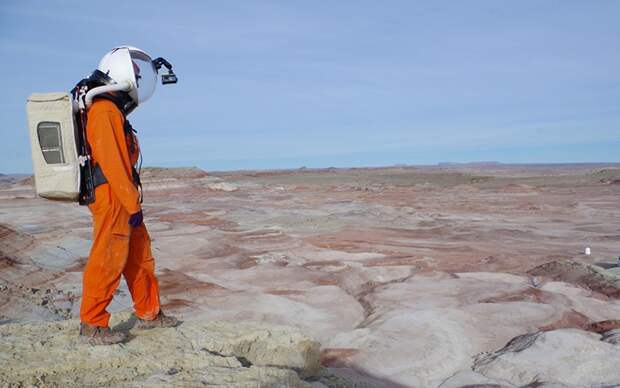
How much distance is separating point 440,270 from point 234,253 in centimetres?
337

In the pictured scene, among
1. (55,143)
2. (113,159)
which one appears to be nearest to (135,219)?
(113,159)

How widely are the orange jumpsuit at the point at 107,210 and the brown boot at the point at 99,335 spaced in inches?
1.4

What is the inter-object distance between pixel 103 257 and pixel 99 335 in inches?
18.5

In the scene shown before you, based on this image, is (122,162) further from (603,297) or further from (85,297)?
(603,297)

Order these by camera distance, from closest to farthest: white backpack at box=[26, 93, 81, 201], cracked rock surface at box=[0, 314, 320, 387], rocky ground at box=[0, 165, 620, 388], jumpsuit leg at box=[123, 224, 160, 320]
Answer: cracked rock surface at box=[0, 314, 320, 387] < rocky ground at box=[0, 165, 620, 388] < white backpack at box=[26, 93, 81, 201] < jumpsuit leg at box=[123, 224, 160, 320]

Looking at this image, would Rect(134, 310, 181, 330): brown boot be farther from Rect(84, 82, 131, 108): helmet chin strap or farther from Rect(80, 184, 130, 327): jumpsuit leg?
Rect(84, 82, 131, 108): helmet chin strap

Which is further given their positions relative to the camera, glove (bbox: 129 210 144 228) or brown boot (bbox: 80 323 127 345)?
glove (bbox: 129 210 144 228)

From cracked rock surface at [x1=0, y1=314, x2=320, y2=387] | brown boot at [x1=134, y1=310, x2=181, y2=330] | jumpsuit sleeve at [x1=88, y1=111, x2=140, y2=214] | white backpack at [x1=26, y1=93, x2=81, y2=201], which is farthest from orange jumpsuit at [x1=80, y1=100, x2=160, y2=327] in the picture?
brown boot at [x1=134, y1=310, x2=181, y2=330]

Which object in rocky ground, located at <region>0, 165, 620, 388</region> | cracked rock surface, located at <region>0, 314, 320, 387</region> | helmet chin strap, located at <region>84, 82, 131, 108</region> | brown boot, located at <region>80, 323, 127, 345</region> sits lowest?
rocky ground, located at <region>0, 165, 620, 388</region>

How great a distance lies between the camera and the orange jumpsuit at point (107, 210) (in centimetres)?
331

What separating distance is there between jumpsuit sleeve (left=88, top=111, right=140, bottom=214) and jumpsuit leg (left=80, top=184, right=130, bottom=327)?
92 mm

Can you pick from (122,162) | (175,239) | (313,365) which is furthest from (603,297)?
(175,239)

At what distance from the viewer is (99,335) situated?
10.8 feet

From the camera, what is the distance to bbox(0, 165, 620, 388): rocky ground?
323 centimetres
